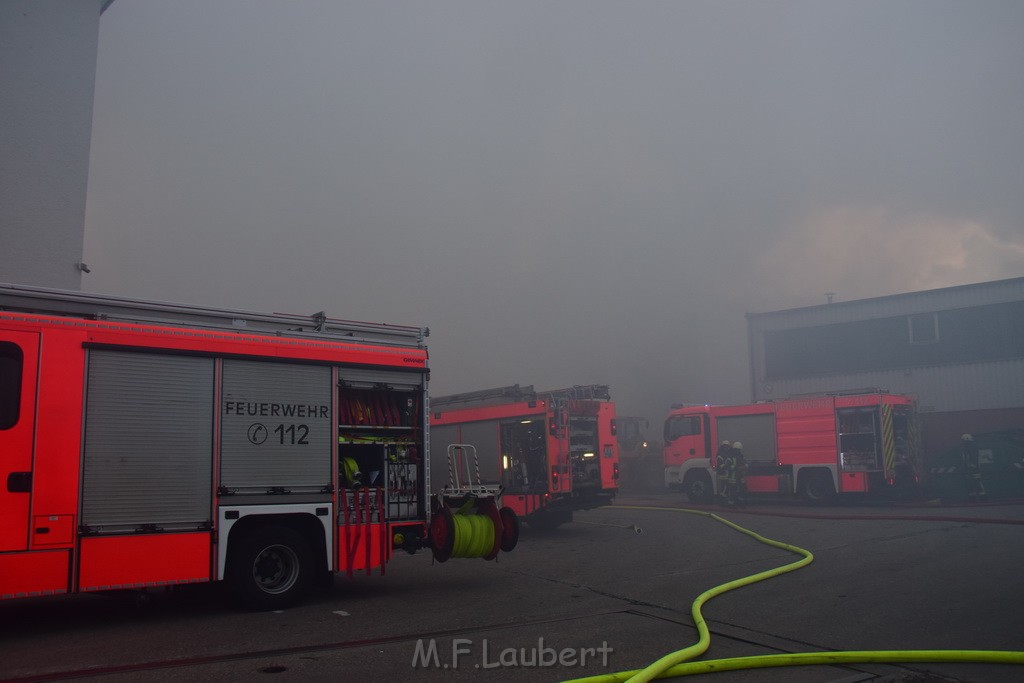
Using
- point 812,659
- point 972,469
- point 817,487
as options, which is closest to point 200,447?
point 812,659

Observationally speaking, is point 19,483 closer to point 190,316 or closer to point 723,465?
point 190,316

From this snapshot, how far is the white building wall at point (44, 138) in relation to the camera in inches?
528

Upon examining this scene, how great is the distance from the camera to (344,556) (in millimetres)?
8258

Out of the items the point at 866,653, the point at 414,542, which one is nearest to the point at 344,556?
the point at 414,542

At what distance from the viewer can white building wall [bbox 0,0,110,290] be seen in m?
13.4

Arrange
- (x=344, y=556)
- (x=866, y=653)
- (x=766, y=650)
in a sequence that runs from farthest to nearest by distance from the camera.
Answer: (x=344, y=556)
(x=766, y=650)
(x=866, y=653)

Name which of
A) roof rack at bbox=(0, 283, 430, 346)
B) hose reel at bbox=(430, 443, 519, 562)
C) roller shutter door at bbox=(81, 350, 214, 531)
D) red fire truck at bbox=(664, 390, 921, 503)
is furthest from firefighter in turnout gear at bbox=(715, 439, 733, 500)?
roller shutter door at bbox=(81, 350, 214, 531)

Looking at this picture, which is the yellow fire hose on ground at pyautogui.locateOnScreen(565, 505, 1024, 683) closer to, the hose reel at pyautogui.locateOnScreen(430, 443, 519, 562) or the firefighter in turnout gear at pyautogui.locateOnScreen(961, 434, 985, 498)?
the hose reel at pyautogui.locateOnScreen(430, 443, 519, 562)

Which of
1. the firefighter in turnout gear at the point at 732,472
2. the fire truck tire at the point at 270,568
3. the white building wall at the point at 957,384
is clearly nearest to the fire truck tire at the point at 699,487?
the firefighter in turnout gear at the point at 732,472

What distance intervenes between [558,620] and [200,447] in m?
3.84

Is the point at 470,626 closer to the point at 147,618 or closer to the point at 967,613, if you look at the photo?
the point at 147,618

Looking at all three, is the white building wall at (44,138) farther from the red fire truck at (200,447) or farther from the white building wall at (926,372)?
the white building wall at (926,372)

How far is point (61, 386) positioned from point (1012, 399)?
26638mm

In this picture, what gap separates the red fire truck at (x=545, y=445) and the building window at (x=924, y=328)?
15903mm
